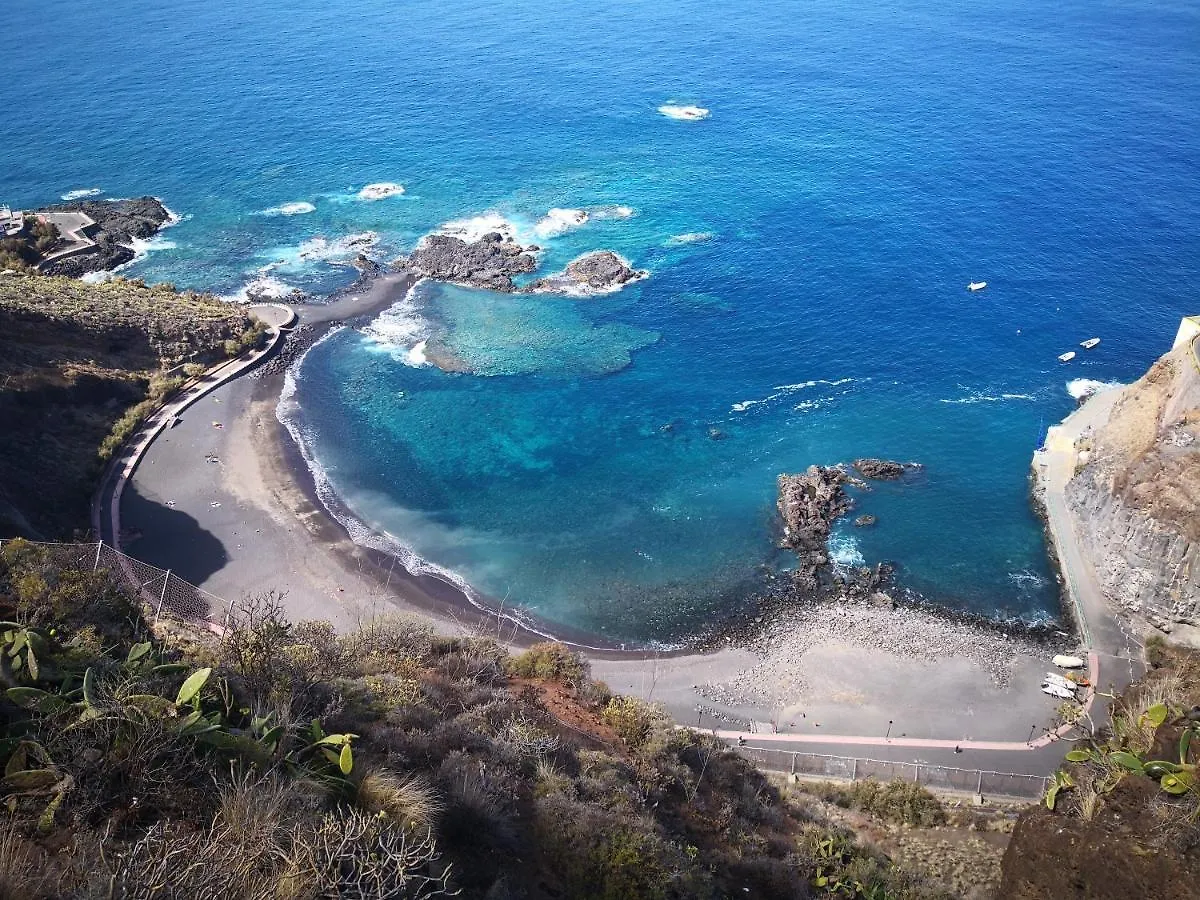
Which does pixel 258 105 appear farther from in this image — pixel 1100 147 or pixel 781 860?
pixel 781 860

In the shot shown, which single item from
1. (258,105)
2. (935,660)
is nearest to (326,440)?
(935,660)

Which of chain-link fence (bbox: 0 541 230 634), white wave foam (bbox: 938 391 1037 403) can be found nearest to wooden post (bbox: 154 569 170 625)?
chain-link fence (bbox: 0 541 230 634)

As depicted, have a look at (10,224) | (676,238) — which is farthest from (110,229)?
(676,238)

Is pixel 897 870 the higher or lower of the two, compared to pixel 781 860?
lower

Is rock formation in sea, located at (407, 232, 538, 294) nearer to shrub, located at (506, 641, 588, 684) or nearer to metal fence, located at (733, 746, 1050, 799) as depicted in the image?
shrub, located at (506, 641, 588, 684)

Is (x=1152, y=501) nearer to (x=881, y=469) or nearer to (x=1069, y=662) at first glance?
(x=1069, y=662)
